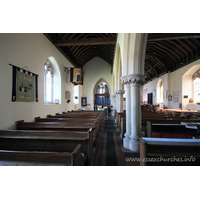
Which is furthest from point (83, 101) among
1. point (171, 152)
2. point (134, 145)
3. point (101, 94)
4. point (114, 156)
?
point (171, 152)

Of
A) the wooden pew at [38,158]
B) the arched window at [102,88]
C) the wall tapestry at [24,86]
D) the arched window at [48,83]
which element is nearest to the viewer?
the wooden pew at [38,158]

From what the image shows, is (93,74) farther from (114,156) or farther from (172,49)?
(114,156)

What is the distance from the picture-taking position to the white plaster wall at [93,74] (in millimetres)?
13203

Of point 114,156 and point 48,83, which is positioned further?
point 48,83

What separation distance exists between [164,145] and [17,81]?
13.4 ft

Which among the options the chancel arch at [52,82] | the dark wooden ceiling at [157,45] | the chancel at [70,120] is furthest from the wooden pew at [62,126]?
the chancel arch at [52,82]

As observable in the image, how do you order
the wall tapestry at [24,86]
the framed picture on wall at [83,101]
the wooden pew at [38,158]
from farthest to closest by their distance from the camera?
1. the framed picture on wall at [83,101]
2. the wall tapestry at [24,86]
3. the wooden pew at [38,158]

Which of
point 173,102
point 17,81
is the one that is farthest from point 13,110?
point 173,102

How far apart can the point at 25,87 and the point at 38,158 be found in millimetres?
3456

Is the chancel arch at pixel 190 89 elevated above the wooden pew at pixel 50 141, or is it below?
above

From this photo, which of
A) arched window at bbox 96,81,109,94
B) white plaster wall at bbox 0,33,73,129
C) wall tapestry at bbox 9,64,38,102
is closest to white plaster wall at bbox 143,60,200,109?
Result: arched window at bbox 96,81,109,94

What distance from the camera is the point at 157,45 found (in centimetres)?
912

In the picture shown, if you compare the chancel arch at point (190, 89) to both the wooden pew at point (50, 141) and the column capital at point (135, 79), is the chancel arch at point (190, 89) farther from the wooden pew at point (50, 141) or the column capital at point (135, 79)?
the wooden pew at point (50, 141)

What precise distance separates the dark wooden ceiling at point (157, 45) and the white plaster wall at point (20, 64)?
1.00m
